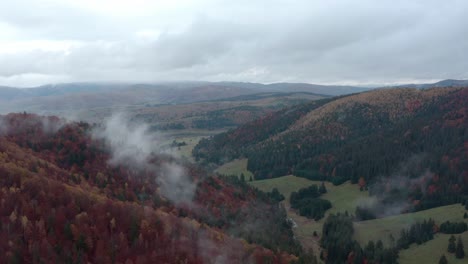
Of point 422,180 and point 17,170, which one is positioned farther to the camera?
point 422,180

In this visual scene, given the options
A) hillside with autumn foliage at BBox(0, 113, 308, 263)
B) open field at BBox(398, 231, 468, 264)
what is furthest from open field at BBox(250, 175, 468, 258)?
hillside with autumn foliage at BBox(0, 113, 308, 263)

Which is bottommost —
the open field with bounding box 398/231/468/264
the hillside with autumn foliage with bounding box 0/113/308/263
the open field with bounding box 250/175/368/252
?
the open field with bounding box 250/175/368/252

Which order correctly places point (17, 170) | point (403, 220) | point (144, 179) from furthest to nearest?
1. point (403, 220)
2. point (144, 179)
3. point (17, 170)

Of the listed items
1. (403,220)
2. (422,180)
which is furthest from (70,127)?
(422,180)

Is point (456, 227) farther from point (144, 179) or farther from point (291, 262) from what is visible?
point (144, 179)

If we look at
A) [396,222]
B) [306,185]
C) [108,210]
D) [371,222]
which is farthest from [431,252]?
[306,185]

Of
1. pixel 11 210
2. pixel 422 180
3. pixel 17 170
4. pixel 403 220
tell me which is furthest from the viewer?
pixel 422 180

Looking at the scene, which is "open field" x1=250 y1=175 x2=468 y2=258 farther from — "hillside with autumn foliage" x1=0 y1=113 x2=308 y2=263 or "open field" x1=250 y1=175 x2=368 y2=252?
"hillside with autumn foliage" x1=0 y1=113 x2=308 y2=263
